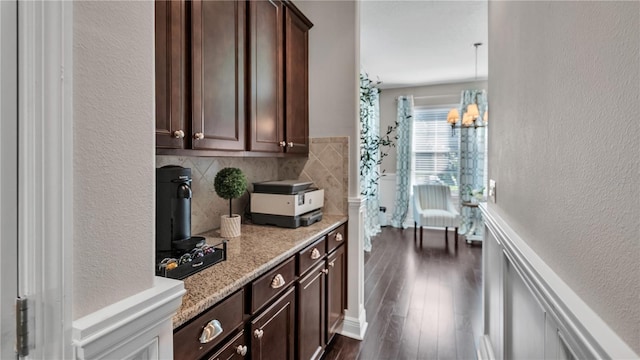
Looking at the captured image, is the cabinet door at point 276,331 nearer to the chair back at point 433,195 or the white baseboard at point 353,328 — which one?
the white baseboard at point 353,328

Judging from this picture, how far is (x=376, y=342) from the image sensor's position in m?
2.34

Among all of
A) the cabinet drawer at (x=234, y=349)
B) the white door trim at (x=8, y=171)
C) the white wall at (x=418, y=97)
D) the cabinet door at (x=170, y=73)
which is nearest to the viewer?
the white door trim at (x=8, y=171)

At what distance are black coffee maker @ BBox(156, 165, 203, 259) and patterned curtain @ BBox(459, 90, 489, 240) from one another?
5.19m

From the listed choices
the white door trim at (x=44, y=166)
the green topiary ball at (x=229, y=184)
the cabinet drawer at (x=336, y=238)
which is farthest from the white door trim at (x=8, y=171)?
the cabinet drawer at (x=336, y=238)

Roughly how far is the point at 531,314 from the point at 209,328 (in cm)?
111

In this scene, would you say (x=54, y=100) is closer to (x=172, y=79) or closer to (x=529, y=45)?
(x=172, y=79)

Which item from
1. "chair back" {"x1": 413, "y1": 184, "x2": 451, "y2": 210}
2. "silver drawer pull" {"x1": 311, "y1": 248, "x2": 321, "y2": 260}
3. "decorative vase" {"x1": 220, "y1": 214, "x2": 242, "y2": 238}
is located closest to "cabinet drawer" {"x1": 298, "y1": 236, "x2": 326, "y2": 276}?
"silver drawer pull" {"x1": 311, "y1": 248, "x2": 321, "y2": 260}

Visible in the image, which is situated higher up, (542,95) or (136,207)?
(542,95)

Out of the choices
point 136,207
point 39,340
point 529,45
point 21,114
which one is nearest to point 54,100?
point 21,114

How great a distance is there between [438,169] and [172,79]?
18.5ft

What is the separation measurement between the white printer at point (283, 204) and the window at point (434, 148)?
14.9 ft

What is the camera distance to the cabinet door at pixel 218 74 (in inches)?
54.8

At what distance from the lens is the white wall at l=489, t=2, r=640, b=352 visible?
562mm

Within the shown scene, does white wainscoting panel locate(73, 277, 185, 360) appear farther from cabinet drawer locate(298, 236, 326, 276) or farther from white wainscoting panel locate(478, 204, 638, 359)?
cabinet drawer locate(298, 236, 326, 276)
